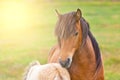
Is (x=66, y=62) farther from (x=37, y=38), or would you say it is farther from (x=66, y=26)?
(x=37, y=38)

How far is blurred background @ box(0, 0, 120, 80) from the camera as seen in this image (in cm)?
1530

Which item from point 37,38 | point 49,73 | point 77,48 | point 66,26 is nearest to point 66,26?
point 66,26

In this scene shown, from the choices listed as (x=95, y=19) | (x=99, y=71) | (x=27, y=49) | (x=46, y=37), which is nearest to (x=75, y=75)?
(x=99, y=71)

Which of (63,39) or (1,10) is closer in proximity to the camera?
(63,39)

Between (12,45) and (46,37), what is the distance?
333cm

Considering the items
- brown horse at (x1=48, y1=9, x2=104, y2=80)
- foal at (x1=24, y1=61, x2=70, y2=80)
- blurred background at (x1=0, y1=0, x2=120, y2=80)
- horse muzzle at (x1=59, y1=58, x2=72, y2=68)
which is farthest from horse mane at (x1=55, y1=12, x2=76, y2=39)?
blurred background at (x1=0, y1=0, x2=120, y2=80)

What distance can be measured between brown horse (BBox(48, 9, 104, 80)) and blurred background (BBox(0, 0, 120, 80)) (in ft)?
5.72

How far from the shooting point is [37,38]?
23.7m

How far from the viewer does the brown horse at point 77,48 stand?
7.56 metres

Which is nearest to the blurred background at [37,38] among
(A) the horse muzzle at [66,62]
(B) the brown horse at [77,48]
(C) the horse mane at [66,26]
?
(B) the brown horse at [77,48]

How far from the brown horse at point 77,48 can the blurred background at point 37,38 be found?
68.7 inches

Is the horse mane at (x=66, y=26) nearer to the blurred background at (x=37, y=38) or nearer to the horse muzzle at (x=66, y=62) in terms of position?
the horse muzzle at (x=66, y=62)

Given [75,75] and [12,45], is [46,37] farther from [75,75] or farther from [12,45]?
[75,75]

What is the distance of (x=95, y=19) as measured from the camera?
32406mm
